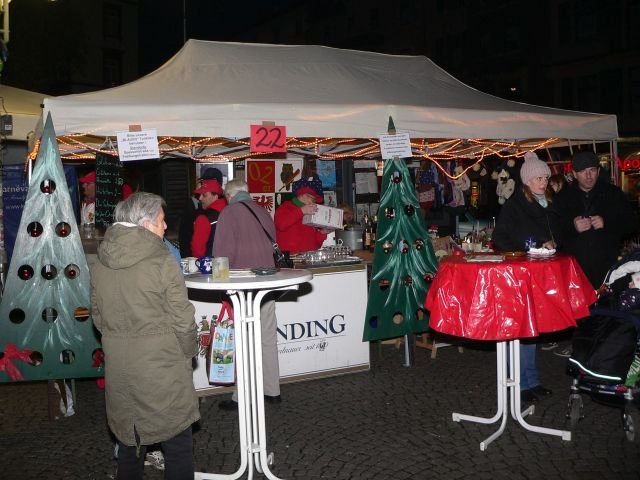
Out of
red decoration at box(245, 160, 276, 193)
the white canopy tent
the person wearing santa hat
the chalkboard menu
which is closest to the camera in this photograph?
the person wearing santa hat

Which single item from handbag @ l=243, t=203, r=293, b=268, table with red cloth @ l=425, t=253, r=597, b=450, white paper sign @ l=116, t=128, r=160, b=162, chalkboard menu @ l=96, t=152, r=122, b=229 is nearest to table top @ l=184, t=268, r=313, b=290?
table with red cloth @ l=425, t=253, r=597, b=450

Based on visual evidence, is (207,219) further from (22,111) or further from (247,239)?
(22,111)

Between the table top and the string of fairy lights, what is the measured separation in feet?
11.2

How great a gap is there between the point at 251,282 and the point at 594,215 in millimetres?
3801

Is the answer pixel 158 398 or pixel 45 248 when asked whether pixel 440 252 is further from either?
pixel 158 398

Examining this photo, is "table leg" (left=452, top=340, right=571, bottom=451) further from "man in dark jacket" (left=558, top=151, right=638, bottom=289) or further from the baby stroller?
"man in dark jacket" (left=558, top=151, right=638, bottom=289)

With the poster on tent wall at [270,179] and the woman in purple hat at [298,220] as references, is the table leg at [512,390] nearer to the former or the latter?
the woman in purple hat at [298,220]

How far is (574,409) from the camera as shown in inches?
183

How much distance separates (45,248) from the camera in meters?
5.07

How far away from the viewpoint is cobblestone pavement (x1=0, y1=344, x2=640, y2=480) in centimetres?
413

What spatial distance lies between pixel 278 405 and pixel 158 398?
8.00 ft

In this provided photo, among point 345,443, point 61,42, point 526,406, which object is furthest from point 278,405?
point 61,42

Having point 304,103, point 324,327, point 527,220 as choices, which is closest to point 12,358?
point 324,327

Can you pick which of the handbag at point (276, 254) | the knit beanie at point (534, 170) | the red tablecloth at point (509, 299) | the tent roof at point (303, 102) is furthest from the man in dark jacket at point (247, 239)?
the knit beanie at point (534, 170)
